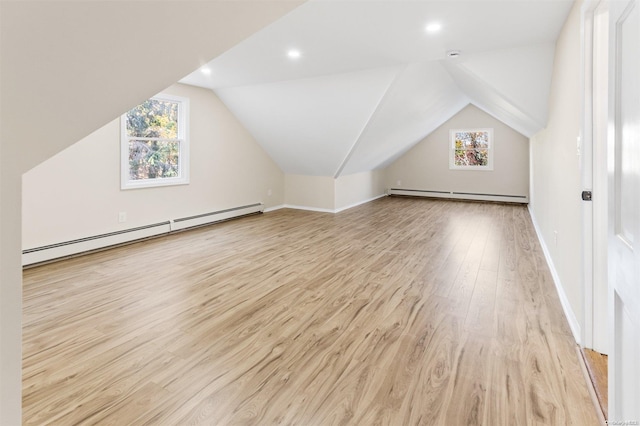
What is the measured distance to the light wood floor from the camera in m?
1.61

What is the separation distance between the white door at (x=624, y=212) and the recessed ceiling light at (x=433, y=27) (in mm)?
2353

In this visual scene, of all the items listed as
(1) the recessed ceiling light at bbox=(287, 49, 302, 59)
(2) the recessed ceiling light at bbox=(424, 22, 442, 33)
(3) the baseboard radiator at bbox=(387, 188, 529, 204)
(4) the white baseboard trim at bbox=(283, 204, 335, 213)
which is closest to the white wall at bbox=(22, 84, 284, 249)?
(4) the white baseboard trim at bbox=(283, 204, 335, 213)

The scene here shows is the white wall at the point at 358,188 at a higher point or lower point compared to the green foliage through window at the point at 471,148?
lower

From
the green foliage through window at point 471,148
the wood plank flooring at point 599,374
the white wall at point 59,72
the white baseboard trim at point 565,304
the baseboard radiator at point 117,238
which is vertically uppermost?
the green foliage through window at point 471,148

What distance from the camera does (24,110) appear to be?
94cm

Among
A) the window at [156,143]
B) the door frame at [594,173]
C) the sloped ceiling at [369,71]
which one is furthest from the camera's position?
the window at [156,143]

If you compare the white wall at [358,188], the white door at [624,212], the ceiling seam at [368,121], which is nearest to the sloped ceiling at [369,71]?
the ceiling seam at [368,121]

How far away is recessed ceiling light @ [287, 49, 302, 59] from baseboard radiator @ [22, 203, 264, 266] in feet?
9.64

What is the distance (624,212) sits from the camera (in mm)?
893

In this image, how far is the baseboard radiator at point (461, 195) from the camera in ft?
26.8

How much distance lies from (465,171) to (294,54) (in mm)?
6337

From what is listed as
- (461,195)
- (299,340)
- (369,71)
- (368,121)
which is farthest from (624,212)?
(461,195)

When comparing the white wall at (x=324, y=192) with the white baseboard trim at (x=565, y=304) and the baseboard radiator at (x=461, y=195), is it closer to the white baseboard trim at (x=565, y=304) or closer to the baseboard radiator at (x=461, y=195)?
the baseboard radiator at (x=461, y=195)

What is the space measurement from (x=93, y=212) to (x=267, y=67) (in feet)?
8.93
